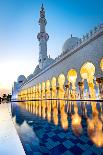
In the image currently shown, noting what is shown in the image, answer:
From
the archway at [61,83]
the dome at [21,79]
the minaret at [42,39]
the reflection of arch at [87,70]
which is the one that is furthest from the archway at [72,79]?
the dome at [21,79]

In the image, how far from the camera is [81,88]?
15.8 m

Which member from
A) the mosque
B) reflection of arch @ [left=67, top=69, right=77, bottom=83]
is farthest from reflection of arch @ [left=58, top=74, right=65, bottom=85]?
reflection of arch @ [left=67, top=69, right=77, bottom=83]

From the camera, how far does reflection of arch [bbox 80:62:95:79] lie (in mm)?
14510

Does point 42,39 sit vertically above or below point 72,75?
above

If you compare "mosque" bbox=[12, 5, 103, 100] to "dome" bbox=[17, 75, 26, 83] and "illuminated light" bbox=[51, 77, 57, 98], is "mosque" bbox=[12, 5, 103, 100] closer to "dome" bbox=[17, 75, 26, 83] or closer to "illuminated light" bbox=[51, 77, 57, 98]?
"illuminated light" bbox=[51, 77, 57, 98]

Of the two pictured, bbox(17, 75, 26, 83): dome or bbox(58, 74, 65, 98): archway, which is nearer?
bbox(58, 74, 65, 98): archway

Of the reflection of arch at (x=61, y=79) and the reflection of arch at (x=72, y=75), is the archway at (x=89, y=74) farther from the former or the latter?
the reflection of arch at (x=61, y=79)

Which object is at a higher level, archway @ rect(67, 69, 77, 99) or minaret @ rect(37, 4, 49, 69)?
minaret @ rect(37, 4, 49, 69)

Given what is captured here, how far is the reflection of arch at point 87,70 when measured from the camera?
14.5 metres

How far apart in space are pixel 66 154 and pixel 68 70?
15480 millimetres

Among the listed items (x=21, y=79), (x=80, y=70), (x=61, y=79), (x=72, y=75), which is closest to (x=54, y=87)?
(x=61, y=79)

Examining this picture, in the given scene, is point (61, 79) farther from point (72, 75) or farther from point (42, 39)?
point (42, 39)

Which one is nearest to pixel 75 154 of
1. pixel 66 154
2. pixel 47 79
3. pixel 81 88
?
pixel 66 154

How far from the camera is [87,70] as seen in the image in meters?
15.2
